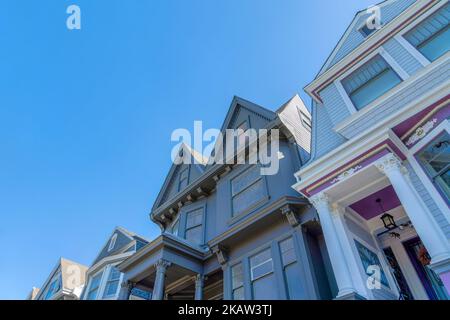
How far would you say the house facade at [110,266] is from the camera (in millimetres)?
15117

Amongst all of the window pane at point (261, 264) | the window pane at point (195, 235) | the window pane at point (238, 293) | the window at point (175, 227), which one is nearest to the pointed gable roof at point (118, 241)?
the window at point (175, 227)

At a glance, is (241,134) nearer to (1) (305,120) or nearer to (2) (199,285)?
(1) (305,120)

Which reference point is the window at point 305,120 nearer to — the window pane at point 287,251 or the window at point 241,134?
the window at point 241,134

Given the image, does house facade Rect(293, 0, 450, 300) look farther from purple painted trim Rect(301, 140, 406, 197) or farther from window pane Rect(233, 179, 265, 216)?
window pane Rect(233, 179, 265, 216)

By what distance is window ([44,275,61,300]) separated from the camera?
804 inches

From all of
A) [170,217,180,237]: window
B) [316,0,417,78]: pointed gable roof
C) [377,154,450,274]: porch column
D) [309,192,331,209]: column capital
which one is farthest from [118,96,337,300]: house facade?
[316,0,417,78]: pointed gable roof

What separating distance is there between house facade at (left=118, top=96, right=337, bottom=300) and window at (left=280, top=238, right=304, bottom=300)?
A: 2 cm

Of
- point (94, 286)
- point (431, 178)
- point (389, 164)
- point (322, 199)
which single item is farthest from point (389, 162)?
point (94, 286)

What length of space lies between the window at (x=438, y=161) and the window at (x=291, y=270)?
3447mm

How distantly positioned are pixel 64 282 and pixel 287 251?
1825 cm

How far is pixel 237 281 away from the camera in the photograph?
8516 millimetres
